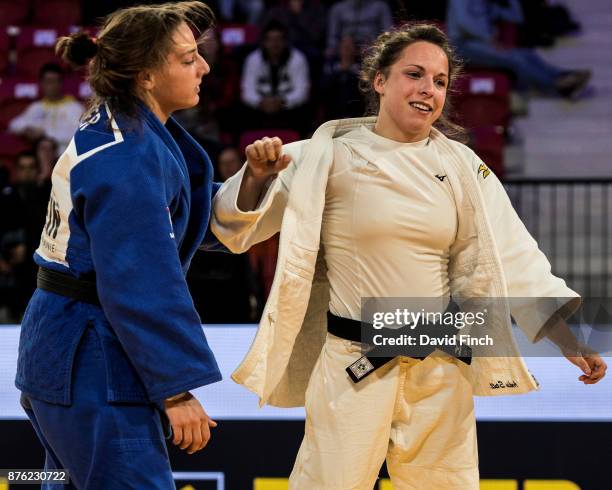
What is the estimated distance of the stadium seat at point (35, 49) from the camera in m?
9.71

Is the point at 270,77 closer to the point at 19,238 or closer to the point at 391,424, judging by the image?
the point at 19,238

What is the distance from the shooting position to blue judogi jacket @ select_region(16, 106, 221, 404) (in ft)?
7.38

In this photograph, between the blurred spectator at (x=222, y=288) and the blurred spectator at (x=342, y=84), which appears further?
the blurred spectator at (x=342, y=84)

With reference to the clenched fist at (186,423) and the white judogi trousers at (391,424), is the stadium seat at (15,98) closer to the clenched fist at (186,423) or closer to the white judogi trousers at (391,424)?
the white judogi trousers at (391,424)

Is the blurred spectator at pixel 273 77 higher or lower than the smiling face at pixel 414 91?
lower

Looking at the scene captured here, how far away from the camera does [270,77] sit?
8422 millimetres

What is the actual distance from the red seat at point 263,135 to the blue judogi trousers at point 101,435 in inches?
218

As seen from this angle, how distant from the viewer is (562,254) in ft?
26.7

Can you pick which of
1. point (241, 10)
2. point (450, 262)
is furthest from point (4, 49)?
point (450, 262)

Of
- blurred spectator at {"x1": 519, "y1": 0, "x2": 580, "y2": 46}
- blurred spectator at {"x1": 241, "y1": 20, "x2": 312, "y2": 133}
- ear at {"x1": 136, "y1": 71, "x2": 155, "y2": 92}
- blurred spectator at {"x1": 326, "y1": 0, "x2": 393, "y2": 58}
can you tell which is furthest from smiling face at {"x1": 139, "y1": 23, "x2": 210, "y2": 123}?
blurred spectator at {"x1": 519, "y1": 0, "x2": 580, "y2": 46}

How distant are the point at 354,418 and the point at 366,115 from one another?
0.98 m

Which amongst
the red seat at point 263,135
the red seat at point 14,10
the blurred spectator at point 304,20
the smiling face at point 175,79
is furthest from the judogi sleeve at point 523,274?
the red seat at point 14,10

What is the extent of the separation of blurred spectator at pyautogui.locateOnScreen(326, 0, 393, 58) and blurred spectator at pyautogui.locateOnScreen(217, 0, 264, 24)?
3.21ft

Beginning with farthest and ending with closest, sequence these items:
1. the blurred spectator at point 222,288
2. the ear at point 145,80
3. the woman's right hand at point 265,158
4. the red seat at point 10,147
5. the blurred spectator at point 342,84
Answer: the red seat at point 10,147
the blurred spectator at point 342,84
the blurred spectator at point 222,288
the woman's right hand at point 265,158
the ear at point 145,80
